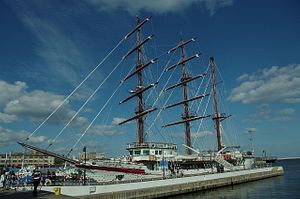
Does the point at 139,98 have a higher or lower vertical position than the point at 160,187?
higher

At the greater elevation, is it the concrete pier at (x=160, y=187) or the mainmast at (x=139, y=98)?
the mainmast at (x=139, y=98)

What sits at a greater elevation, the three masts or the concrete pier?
the three masts

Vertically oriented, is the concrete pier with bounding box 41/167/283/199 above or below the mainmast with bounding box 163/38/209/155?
below

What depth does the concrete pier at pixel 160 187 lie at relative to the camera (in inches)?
1088

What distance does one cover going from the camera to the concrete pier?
90.7 feet

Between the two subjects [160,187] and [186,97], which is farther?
[186,97]

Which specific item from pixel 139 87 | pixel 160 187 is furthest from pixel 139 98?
pixel 160 187

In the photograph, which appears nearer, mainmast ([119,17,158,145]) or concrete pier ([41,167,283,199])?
concrete pier ([41,167,283,199])

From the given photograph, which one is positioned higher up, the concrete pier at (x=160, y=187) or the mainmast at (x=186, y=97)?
the mainmast at (x=186, y=97)

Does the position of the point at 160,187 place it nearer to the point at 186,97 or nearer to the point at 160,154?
the point at 160,154

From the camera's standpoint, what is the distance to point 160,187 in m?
34.6

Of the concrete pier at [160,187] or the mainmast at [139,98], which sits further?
the mainmast at [139,98]

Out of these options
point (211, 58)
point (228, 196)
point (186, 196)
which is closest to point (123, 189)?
point (186, 196)

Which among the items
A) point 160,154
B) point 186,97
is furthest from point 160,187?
point 186,97
